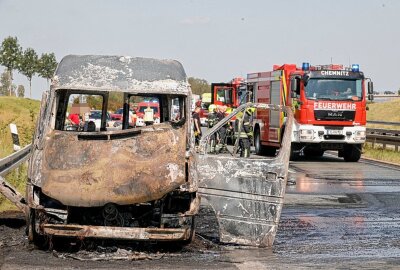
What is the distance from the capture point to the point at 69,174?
8.27 metres

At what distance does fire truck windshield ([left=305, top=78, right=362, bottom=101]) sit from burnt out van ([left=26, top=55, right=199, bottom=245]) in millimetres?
14418

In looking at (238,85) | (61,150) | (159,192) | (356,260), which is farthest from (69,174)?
(238,85)

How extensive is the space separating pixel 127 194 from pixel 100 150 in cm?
72

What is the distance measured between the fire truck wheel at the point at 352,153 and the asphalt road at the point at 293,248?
33.0ft

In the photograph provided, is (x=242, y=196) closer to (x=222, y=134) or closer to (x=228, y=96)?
(x=222, y=134)

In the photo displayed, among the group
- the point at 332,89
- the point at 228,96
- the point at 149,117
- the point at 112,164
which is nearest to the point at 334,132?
the point at 332,89

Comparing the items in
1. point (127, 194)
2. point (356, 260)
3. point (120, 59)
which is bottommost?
point (356, 260)

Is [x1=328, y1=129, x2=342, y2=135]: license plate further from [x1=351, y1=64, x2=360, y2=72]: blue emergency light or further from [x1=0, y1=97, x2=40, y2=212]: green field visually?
[x1=0, y1=97, x2=40, y2=212]: green field

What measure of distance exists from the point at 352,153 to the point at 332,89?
7.50ft

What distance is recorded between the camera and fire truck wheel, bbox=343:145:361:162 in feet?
81.0

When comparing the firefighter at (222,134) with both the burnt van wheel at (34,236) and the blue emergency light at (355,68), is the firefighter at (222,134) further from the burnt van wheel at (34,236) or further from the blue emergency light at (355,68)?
the burnt van wheel at (34,236)

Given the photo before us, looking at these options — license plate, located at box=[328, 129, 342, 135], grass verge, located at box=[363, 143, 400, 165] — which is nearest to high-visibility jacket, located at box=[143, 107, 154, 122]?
license plate, located at box=[328, 129, 342, 135]

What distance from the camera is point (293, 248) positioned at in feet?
29.5

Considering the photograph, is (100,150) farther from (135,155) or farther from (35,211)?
(35,211)
